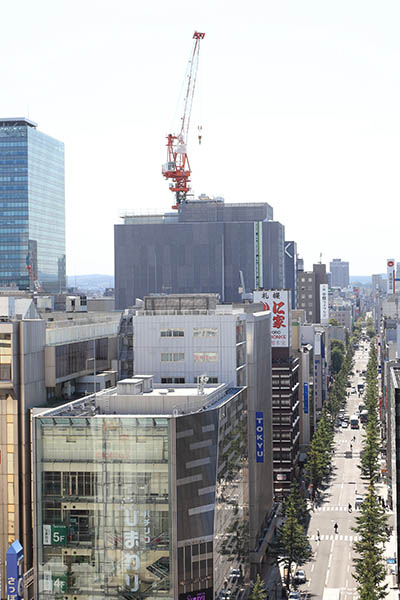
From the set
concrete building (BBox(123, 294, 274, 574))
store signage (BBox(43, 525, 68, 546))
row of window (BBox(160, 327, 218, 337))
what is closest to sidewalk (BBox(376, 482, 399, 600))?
concrete building (BBox(123, 294, 274, 574))

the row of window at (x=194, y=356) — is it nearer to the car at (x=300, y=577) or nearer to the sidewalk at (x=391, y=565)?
the sidewalk at (x=391, y=565)

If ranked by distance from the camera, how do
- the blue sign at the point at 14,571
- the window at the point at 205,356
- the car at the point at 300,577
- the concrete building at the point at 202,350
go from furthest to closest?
the car at the point at 300,577
the window at the point at 205,356
the concrete building at the point at 202,350
the blue sign at the point at 14,571

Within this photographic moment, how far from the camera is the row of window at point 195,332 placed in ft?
277

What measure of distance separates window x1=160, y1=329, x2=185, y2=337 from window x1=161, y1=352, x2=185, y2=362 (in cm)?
175

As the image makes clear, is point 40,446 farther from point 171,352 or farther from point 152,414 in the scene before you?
point 171,352

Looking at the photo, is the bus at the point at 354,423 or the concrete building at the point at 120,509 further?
the bus at the point at 354,423

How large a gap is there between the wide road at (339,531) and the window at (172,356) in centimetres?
2924

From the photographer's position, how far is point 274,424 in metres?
127

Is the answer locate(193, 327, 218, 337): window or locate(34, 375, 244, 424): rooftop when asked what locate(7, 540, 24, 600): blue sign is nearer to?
locate(34, 375, 244, 424): rooftop

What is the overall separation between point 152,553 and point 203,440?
873cm

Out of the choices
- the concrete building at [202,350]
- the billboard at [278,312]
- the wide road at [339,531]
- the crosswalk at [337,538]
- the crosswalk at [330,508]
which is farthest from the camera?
the crosswalk at [330,508]

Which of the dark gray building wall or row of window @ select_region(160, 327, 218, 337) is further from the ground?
row of window @ select_region(160, 327, 218, 337)

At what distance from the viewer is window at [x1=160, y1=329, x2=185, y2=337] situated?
280 ft

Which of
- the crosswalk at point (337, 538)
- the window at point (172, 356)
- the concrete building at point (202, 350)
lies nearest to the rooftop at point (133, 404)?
the concrete building at point (202, 350)
